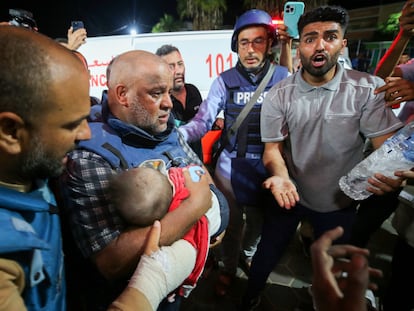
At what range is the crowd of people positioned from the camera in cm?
85

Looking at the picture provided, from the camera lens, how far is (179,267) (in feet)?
3.76

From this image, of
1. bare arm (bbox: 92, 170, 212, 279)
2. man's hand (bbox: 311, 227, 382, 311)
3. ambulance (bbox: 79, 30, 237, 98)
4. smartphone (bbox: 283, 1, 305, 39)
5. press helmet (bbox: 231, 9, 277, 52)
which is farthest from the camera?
ambulance (bbox: 79, 30, 237, 98)

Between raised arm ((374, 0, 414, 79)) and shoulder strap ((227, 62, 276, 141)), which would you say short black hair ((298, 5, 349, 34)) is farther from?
shoulder strap ((227, 62, 276, 141))

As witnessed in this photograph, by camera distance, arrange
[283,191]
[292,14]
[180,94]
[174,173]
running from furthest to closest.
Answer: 1. [180,94]
2. [292,14]
3. [283,191]
4. [174,173]

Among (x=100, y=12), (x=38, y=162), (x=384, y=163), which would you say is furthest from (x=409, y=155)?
(x=100, y=12)

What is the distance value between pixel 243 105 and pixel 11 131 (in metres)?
1.88

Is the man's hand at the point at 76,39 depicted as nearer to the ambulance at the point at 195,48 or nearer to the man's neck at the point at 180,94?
the man's neck at the point at 180,94

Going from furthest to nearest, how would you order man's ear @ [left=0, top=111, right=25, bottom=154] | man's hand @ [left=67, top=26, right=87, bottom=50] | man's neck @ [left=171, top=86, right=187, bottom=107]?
man's neck @ [left=171, top=86, right=187, bottom=107], man's hand @ [left=67, top=26, right=87, bottom=50], man's ear @ [left=0, top=111, right=25, bottom=154]

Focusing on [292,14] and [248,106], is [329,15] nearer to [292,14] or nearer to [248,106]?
[292,14]

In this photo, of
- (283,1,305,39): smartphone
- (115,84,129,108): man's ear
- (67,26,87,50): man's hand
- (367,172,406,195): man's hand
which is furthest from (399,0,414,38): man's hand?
(67,26,87,50): man's hand

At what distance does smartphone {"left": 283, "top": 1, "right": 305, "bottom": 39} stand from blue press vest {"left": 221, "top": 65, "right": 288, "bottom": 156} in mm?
488

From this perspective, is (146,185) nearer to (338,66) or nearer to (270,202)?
(270,202)

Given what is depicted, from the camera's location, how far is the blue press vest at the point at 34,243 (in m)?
0.78

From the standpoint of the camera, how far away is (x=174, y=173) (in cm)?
143
